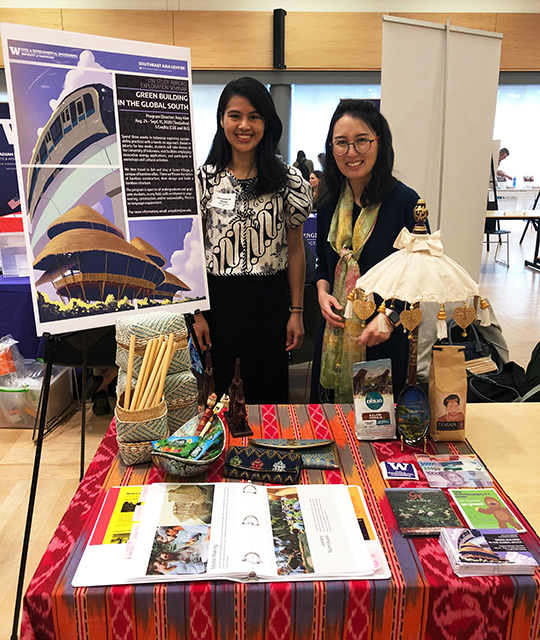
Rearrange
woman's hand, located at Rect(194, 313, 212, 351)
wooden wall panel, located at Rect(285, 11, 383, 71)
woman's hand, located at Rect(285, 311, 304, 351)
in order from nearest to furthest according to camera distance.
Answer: woman's hand, located at Rect(194, 313, 212, 351), woman's hand, located at Rect(285, 311, 304, 351), wooden wall panel, located at Rect(285, 11, 383, 71)

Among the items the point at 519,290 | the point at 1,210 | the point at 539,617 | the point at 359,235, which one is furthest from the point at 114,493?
the point at 519,290

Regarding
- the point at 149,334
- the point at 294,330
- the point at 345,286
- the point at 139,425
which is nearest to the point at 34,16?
the point at 294,330

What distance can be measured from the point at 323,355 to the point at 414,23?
2.02 metres

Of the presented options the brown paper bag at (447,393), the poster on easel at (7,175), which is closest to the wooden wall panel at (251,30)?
the poster on easel at (7,175)

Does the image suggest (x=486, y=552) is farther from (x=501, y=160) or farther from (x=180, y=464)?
(x=501, y=160)

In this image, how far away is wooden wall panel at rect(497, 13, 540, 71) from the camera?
228 inches

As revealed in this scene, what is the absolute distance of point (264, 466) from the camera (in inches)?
45.8

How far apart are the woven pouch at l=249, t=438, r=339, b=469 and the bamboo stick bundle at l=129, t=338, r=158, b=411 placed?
0.99ft

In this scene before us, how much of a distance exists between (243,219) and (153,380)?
0.80m

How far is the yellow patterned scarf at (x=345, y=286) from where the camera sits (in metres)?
1.67

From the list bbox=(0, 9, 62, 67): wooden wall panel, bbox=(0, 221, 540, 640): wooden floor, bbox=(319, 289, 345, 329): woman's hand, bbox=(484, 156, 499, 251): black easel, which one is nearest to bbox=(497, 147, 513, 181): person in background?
bbox=(484, 156, 499, 251): black easel

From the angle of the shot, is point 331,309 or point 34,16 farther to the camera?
point 34,16

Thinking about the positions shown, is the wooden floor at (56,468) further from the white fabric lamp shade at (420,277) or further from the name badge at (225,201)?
the name badge at (225,201)

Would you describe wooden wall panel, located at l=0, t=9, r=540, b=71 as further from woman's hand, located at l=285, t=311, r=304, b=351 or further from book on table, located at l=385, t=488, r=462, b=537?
book on table, located at l=385, t=488, r=462, b=537
